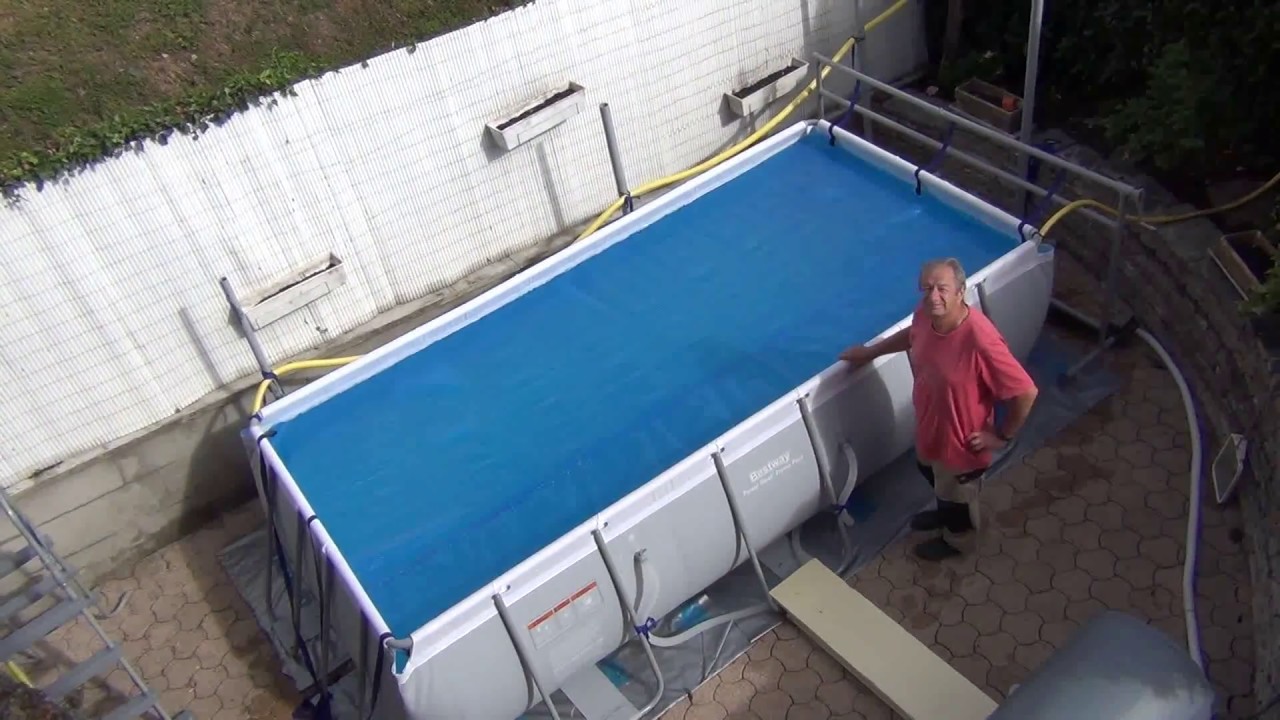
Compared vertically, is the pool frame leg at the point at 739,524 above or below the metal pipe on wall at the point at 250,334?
below

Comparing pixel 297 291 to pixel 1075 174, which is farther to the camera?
pixel 1075 174

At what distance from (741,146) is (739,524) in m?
2.81

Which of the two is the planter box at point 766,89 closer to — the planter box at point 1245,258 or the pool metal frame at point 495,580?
the pool metal frame at point 495,580

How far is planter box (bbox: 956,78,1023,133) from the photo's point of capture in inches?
254

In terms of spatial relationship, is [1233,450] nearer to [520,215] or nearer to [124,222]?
[520,215]

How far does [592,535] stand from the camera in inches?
164

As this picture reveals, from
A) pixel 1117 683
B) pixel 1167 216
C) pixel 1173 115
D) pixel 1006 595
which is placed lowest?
pixel 1006 595

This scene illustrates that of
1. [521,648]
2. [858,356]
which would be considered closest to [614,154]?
[858,356]

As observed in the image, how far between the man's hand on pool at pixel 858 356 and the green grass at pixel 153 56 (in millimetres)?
2806

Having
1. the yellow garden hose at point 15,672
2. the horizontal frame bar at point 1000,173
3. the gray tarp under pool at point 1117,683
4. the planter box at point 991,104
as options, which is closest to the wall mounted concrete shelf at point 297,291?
the yellow garden hose at point 15,672

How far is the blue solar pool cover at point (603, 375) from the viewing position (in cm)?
448

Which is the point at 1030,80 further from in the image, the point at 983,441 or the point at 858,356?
the point at 983,441

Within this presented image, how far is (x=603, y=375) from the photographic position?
504 centimetres

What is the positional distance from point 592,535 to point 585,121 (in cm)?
295
